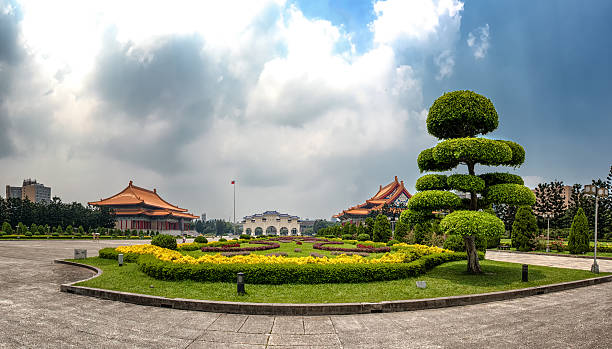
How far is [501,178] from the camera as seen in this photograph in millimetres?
12180

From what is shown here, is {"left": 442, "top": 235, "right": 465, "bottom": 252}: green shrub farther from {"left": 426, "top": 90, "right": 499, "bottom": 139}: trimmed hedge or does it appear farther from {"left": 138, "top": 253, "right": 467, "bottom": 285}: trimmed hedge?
{"left": 138, "top": 253, "right": 467, "bottom": 285}: trimmed hedge

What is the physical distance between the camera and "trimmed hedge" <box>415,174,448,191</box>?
467 inches

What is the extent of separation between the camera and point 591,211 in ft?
120

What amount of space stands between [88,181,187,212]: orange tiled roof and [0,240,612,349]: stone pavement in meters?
60.7

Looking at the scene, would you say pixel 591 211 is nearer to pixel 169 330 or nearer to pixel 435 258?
pixel 435 258

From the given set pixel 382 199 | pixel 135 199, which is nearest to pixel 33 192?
pixel 135 199

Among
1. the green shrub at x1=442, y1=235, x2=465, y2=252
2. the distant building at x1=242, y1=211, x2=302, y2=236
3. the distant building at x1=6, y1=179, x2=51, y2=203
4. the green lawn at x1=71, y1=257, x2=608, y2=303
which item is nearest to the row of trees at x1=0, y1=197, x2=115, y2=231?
the distant building at x1=242, y1=211, x2=302, y2=236

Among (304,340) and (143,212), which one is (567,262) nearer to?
(304,340)

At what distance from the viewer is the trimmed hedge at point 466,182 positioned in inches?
446

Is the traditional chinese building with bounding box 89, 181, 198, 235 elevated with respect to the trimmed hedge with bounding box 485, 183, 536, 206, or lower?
lower

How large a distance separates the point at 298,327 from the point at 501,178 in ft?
31.3

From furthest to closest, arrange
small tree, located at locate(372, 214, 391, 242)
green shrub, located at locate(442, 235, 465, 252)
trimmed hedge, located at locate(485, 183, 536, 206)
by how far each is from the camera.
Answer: small tree, located at locate(372, 214, 391, 242) → green shrub, located at locate(442, 235, 465, 252) → trimmed hedge, located at locate(485, 183, 536, 206)

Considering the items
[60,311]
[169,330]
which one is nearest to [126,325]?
[169,330]

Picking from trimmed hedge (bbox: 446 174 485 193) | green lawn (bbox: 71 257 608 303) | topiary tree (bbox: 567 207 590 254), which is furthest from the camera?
topiary tree (bbox: 567 207 590 254)
